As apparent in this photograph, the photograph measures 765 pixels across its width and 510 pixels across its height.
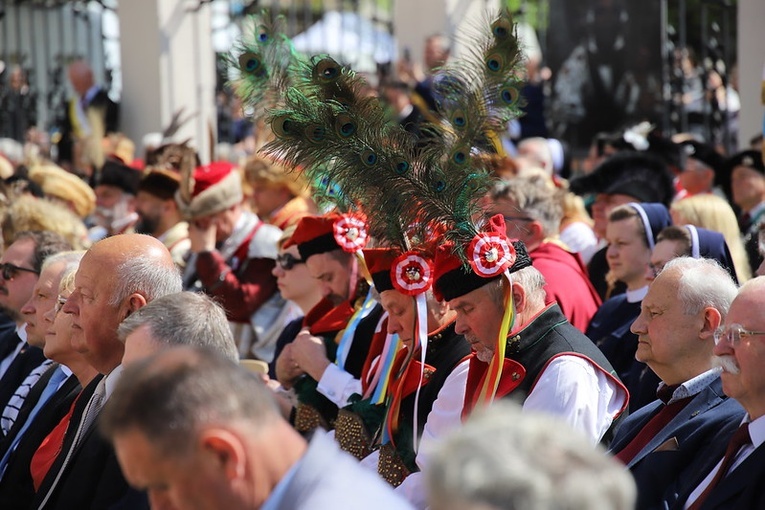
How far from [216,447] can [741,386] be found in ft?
6.51

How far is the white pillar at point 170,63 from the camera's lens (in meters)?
11.5

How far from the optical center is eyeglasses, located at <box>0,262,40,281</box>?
6.18m

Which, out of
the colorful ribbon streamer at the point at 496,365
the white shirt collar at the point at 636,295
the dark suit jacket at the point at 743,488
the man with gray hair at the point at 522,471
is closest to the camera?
the man with gray hair at the point at 522,471

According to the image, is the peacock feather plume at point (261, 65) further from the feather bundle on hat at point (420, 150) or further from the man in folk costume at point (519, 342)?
the man in folk costume at point (519, 342)

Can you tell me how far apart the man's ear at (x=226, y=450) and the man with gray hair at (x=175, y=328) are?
1422 mm

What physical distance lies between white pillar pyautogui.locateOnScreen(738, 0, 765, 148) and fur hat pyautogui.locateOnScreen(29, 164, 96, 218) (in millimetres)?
5127

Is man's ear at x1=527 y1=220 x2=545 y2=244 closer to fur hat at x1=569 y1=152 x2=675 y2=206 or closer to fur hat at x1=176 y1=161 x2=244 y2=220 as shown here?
fur hat at x1=569 y1=152 x2=675 y2=206

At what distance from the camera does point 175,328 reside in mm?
3740

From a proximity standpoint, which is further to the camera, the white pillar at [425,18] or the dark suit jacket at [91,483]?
the white pillar at [425,18]

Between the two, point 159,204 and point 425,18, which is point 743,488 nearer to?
point 159,204

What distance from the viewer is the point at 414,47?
11.5 metres

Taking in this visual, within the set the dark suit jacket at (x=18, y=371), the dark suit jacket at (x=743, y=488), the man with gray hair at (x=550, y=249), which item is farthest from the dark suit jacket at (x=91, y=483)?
the man with gray hair at (x=550, y=249)

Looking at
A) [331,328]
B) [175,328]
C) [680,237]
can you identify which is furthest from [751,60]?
[175,328]

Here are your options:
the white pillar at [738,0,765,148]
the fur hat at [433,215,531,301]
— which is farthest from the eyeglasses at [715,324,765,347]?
the white pillar at [738,0,765,148]
